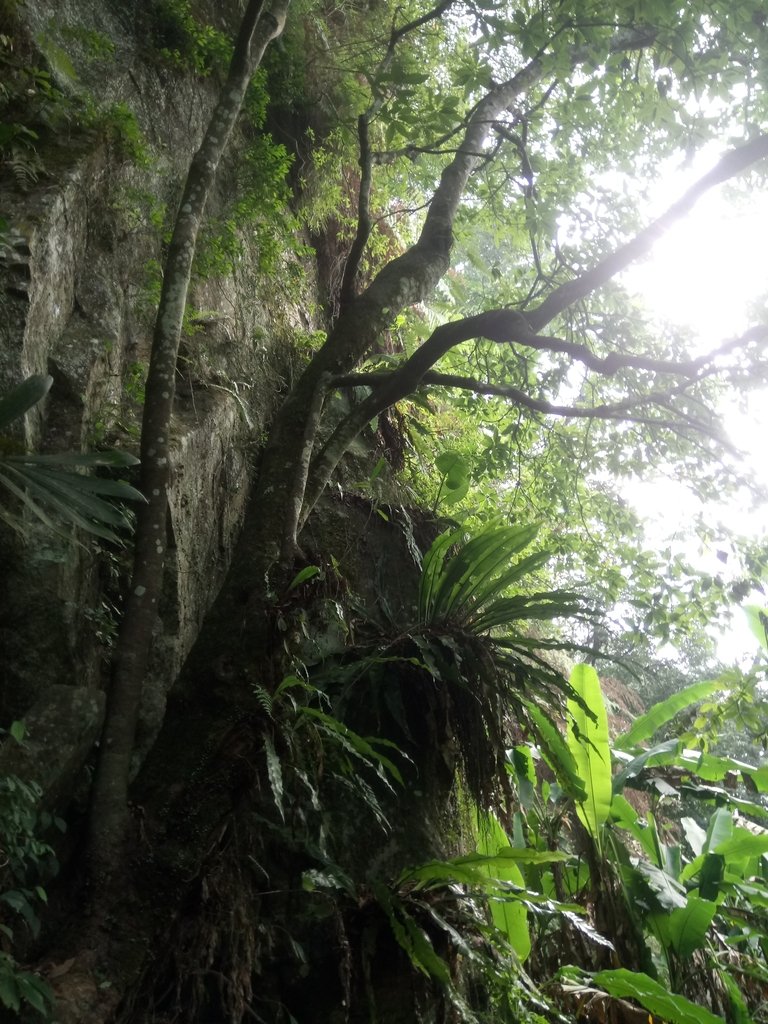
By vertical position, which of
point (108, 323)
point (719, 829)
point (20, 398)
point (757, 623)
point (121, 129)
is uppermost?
point (121, 129)

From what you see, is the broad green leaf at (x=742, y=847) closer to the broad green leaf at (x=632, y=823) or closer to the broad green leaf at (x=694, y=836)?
the broad green leaf at (x=632, y=823)

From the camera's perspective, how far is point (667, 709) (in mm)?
4516

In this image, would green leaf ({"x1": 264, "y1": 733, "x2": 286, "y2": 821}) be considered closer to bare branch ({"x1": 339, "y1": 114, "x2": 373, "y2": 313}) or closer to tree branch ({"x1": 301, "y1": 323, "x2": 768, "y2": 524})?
tree branch ({"x1": 301, "y1": 323, "x2": 768, "y2": 524})

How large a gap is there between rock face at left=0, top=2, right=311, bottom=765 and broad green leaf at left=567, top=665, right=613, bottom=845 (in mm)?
1989

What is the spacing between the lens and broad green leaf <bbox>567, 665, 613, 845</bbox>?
3848 millimetres

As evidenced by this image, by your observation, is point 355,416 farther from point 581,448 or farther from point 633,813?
point 633,813

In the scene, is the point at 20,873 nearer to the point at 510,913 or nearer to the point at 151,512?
the point at 151,512

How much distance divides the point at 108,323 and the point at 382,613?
1.91 m

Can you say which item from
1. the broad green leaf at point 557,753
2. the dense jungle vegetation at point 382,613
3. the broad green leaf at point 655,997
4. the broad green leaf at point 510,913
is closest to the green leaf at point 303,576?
the dense jungle vegetation at point 382,613

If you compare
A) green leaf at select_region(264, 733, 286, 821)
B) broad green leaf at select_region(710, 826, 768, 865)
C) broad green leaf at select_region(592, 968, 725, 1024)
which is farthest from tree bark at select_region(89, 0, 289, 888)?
broad green leaf at select_region(710, 826, 768, 865)

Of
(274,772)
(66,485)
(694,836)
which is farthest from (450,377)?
A: (694,836)

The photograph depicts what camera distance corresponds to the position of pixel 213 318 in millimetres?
4488

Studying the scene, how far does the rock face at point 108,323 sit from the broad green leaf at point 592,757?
1.99 meters

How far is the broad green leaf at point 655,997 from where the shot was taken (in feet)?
9.51
